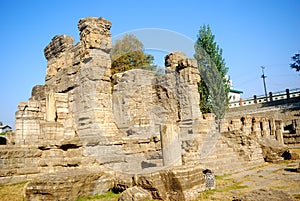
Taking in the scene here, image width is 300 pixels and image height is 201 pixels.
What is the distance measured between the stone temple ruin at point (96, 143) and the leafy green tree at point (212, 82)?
8461 mm

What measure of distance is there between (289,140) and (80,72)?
16.1m

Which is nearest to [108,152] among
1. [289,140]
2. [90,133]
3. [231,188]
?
[90,133]

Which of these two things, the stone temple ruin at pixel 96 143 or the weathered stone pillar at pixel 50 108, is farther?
the weathered stone pillar at pixel 50 108

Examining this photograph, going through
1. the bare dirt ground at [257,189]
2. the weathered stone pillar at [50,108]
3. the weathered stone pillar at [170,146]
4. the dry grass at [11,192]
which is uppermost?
the weathered stone pillar at [50,108]

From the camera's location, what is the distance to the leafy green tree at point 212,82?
24.0 meters

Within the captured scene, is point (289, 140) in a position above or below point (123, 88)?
below

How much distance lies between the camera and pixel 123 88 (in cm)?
1673

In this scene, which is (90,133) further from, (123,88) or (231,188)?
(123,88)

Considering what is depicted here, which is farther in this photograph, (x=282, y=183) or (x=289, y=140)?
(x=289, y=140)

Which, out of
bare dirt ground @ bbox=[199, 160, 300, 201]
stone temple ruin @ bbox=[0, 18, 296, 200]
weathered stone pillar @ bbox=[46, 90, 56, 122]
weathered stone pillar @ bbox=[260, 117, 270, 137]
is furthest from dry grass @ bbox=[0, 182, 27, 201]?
weathered stone pillar @ bbox=[260, 117, 270, 137]

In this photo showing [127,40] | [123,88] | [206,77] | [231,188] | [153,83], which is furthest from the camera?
[127,40]

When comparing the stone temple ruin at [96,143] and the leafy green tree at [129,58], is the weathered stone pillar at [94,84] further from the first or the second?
the leafy green tree at [129,58]

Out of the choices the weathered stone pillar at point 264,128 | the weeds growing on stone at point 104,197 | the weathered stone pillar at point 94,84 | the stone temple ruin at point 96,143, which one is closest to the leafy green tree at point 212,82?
the weathered stone pillar at point 264,128

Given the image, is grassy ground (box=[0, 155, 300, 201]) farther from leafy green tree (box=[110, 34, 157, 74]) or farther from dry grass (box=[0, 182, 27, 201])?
leafy green tree (box=[110, 34, 157, 74])
